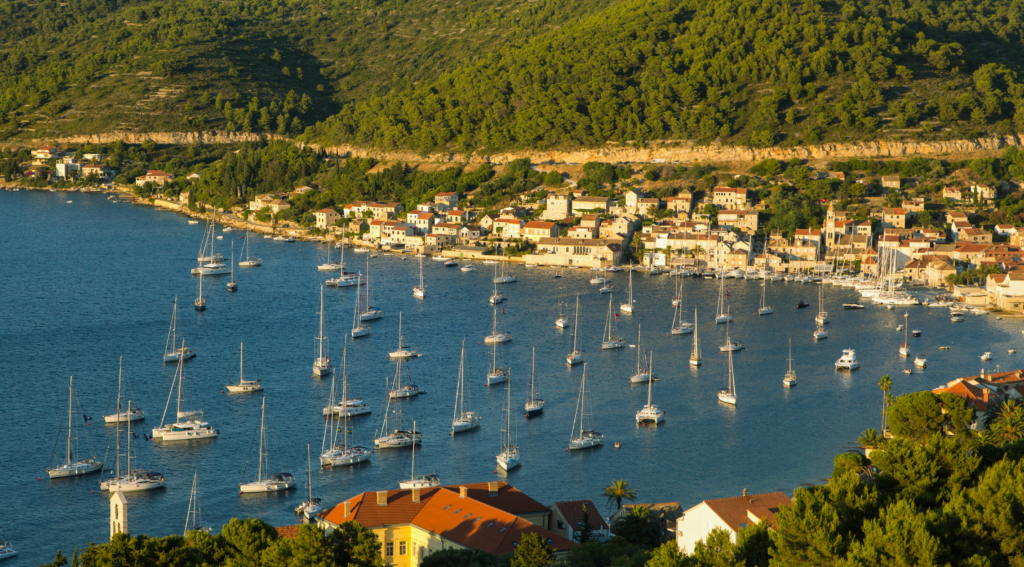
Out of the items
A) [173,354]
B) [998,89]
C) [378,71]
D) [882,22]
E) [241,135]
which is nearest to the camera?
[173,354]

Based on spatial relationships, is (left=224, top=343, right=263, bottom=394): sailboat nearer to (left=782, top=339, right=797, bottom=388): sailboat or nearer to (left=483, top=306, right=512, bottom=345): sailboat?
(left=483, top=306, right=512, bottom=345): sailboat

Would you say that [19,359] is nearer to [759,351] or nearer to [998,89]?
[759,351]

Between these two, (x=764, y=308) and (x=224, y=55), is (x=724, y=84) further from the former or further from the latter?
(x=224, y=55)

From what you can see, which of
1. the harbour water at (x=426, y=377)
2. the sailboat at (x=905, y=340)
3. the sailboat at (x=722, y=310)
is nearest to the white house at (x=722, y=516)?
the harbour water at (x=426, y=377)

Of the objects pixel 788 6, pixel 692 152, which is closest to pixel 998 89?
pixel 788 6

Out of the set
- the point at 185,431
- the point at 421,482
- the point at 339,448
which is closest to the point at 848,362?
the point at 421,482

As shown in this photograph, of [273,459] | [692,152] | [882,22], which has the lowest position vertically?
[273,459]
